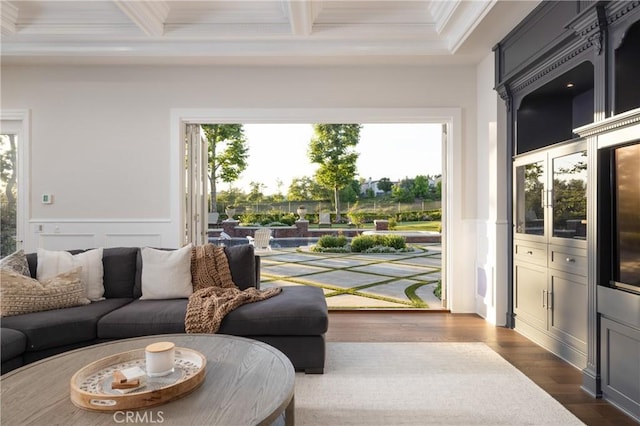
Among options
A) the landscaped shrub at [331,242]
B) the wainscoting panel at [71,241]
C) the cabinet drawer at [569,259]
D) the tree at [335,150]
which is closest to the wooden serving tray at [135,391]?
the cabinet drawer at [569,259]

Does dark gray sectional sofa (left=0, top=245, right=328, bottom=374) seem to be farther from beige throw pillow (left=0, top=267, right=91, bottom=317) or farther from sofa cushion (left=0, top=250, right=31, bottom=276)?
sofa cushion (left=0, top=250, right=31, bottom=276)

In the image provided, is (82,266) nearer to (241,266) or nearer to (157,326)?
(157,326)

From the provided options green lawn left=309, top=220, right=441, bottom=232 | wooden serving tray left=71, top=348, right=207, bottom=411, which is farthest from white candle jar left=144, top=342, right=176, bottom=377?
green lawn left=309, top=220, right=441, bottom=232

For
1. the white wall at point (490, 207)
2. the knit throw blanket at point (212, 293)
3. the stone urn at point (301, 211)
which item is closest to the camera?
the knit throw blanket at point (212, 293)

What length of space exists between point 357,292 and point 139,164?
3.32m

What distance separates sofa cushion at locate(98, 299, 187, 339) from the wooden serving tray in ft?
2.96

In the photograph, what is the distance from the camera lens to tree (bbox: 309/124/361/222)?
11.3 m

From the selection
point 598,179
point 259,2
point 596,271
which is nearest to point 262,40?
point 259,2

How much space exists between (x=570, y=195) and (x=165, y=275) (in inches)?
127

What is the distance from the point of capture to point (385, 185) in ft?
38.8

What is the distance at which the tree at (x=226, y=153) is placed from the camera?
11.0 meters

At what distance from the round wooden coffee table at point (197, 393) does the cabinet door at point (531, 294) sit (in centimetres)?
250

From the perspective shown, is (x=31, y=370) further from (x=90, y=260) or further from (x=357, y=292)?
(x=357, y=292)

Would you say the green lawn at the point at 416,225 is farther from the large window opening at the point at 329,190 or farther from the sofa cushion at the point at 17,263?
the sofa cushion at the point at 17,263
